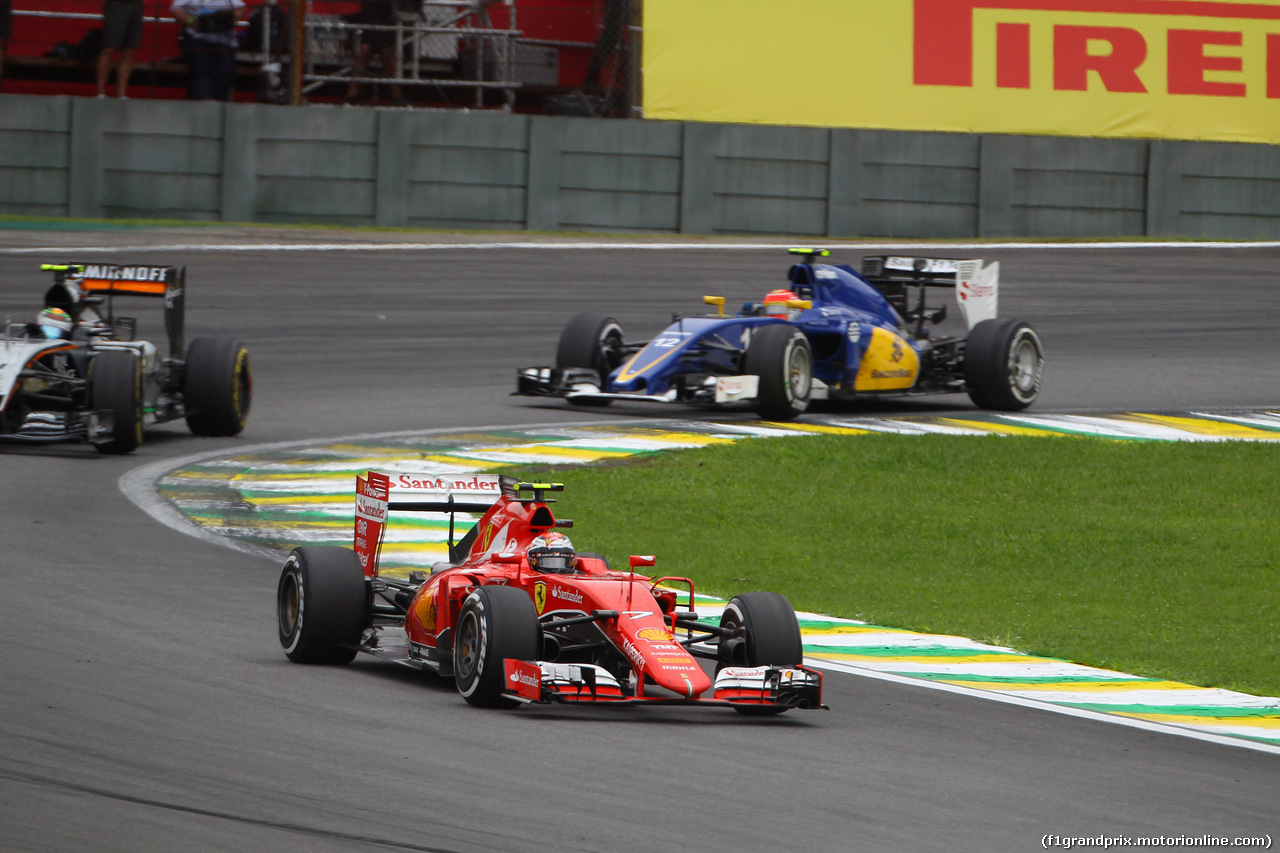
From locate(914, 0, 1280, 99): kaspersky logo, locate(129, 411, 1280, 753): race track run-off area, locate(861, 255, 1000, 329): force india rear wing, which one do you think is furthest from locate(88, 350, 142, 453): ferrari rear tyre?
locate(914, 0, 1280, 99): kaspersky logo

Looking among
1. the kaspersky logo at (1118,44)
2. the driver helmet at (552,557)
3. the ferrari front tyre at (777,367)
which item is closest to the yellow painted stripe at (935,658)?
the driver helmet at (552,557)

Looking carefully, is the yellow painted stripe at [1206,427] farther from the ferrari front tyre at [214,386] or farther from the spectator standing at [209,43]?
the spectator standing at [209,43]

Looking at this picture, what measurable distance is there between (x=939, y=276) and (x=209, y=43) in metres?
11.7

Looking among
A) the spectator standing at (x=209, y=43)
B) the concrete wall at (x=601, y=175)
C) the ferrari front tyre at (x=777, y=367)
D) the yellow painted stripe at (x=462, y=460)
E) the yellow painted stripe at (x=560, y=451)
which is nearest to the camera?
the yellow painted stripe at (x=462, y=460)

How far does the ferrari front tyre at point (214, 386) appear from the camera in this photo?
54.3 ft

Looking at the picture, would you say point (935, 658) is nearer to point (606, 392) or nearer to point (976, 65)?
point (606, 392)

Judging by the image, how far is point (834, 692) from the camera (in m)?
8.52

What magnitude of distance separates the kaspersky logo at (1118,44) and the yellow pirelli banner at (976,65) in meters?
0.02

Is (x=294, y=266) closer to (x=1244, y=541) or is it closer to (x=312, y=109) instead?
(x=312, y=109)

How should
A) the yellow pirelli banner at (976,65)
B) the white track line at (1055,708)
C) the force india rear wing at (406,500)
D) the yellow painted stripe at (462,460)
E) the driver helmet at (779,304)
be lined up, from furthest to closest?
the yellow pirelli banner at (976,65), the driver helmet at (779,304), the yellow painted stripe at (462,460), the force india rear wing at (406,500), the white track line at (1055,708)

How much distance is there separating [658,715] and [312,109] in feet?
63.9

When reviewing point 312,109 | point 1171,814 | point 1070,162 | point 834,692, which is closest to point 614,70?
point 312,109

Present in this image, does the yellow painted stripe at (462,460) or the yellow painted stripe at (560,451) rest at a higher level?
the yellow painted stripe at (560,451)

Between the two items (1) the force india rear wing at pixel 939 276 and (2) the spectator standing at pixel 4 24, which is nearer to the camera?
(1) the force india rear wing at pixel 939 276
